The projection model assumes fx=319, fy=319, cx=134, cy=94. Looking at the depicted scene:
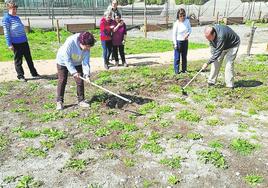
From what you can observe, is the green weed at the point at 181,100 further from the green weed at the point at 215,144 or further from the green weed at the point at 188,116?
the green weed at the point at 215,144

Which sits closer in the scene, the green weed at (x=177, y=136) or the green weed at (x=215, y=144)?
the green weed at (x=215, y=144)

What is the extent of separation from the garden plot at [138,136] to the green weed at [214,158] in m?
0.01

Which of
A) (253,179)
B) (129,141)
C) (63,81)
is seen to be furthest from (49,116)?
(253,179)

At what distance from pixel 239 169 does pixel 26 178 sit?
10.1 ft

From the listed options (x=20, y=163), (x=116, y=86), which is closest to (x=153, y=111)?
(x=116, y=86)

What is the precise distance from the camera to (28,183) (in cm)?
445

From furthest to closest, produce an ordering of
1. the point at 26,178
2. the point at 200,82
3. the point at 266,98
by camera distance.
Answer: the point at 200,82 < the point at 266,98 < the point at 26,178

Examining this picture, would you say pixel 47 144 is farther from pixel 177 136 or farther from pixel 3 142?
pixel 177 136

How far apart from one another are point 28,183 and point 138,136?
206 cm

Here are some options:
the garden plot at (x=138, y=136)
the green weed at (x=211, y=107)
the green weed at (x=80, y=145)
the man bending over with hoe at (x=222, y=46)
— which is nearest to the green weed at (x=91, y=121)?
the garden plot at (x=138, y=136)

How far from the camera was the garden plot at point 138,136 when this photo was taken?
4605 millimetres

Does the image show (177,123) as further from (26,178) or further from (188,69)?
(188,69)

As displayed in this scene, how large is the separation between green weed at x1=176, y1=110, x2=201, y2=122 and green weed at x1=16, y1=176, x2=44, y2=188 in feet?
10.1

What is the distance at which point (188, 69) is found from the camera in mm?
10164
